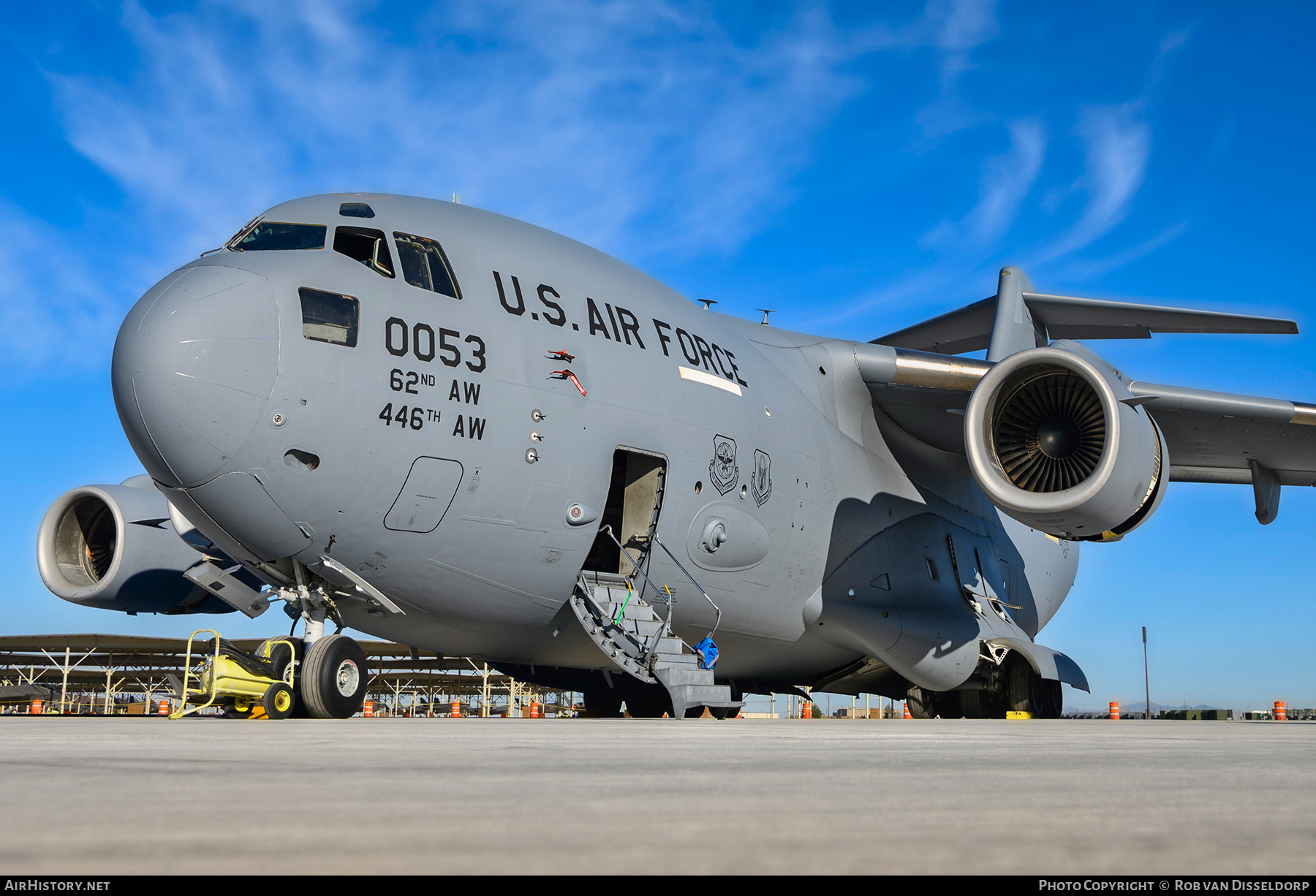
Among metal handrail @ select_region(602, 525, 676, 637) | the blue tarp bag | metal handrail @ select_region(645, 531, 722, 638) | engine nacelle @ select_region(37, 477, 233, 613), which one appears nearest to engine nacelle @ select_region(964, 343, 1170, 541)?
metal handrail @ select_region(645, 531, 722, 638)

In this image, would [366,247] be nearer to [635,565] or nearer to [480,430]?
[480,430]

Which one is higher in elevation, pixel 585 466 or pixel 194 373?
pixel 194 373

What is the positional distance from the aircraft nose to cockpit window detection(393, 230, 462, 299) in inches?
45.5

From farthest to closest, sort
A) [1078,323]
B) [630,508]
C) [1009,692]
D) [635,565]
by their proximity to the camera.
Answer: [1078,323]
[1009,692]
[630,508]
[635,565]

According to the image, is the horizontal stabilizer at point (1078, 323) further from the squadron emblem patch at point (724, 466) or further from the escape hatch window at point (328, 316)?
the escape hatch window at point (328, 316)

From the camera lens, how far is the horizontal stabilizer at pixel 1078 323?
12.7 metres

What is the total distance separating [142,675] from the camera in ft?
131

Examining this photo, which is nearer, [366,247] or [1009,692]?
[366,247]

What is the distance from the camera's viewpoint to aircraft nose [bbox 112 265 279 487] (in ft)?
21.5

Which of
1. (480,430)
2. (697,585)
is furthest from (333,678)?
(697,585)

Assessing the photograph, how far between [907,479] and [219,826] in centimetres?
1147

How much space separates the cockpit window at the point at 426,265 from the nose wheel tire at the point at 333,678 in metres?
2.66

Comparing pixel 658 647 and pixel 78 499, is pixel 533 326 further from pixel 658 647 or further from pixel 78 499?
pixel 78 499

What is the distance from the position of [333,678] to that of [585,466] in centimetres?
253
